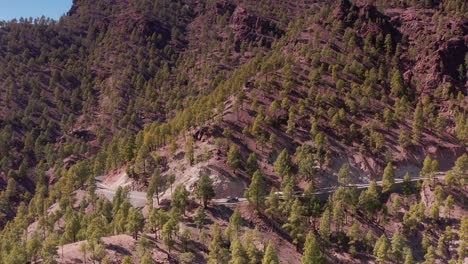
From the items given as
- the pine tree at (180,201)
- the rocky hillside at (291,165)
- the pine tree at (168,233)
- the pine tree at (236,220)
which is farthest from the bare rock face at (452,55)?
the pine tree at (168,233)

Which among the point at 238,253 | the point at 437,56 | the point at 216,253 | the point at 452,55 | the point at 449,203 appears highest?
the point at 452,55

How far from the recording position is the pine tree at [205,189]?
110 metres

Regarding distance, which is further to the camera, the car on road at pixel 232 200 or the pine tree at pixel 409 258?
the car on road at pixel 232 200

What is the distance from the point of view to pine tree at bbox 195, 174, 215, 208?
10950cm

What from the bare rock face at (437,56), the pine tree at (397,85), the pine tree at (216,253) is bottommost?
the pine tree at (216,253)

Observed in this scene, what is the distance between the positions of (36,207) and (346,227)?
98811 millimetres

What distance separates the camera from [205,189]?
360 feet

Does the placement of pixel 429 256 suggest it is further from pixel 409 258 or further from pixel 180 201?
pixel 180 201

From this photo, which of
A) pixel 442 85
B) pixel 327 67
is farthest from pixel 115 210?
pixel 442 85

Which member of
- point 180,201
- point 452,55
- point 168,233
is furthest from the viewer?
point 452,55

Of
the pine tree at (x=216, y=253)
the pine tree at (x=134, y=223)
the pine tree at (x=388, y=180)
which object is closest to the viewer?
the pine tree at (x=216, y=253)

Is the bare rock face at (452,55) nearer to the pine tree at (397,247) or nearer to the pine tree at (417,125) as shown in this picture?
the pine tree at (417,125)

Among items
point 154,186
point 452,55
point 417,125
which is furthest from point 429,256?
point 452,55

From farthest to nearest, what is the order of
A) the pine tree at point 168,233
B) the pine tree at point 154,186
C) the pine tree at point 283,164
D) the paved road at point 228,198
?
the pine tree at point 283,164
the paved road at point 228,198
the pine tree at point 154,186
the pine tree at point 168,233
